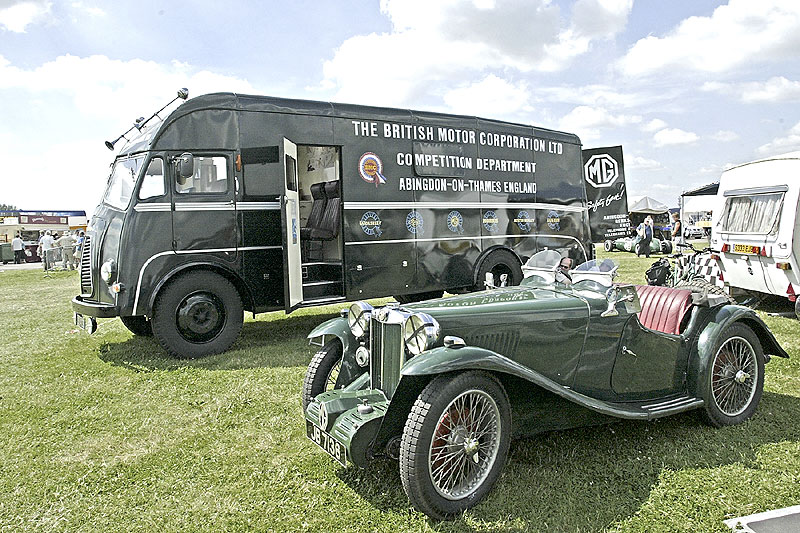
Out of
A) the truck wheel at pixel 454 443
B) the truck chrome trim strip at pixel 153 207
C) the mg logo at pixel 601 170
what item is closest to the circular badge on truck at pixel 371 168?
the truck chrome trim strip at pixel 153 207

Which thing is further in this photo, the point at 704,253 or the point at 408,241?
the point at 704,253

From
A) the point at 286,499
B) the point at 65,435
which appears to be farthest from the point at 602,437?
the point at 65,435

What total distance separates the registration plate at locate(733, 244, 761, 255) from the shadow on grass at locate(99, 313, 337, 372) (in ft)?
22.9

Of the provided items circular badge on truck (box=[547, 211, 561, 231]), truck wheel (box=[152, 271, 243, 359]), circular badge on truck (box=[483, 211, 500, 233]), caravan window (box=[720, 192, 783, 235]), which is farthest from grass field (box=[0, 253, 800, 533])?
circular badge on truck (box=[547, 211, 561, 231])

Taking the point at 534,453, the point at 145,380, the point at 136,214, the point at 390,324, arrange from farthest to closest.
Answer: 1. the point at 136,214
2. the point at 145,380
3. the point at 534,453
4. the point at 390,324

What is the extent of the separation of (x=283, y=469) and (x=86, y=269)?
4832mm

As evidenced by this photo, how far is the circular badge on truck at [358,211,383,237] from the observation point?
798 centimetres

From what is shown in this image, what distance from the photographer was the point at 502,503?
324cm

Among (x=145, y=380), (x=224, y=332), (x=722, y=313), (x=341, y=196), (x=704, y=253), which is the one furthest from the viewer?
(x=704, y=253)

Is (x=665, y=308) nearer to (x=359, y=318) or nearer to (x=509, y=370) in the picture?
(x=509, y=370)

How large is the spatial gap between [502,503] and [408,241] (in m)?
5.47

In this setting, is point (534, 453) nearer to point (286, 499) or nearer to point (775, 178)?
point (286, 499)

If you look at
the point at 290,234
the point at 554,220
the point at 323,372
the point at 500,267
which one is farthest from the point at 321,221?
the point at 323,372

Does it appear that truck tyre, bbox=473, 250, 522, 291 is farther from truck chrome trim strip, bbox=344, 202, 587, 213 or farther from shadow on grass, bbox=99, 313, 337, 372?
shadow on grass, bbox=99, 313, 337, 372
